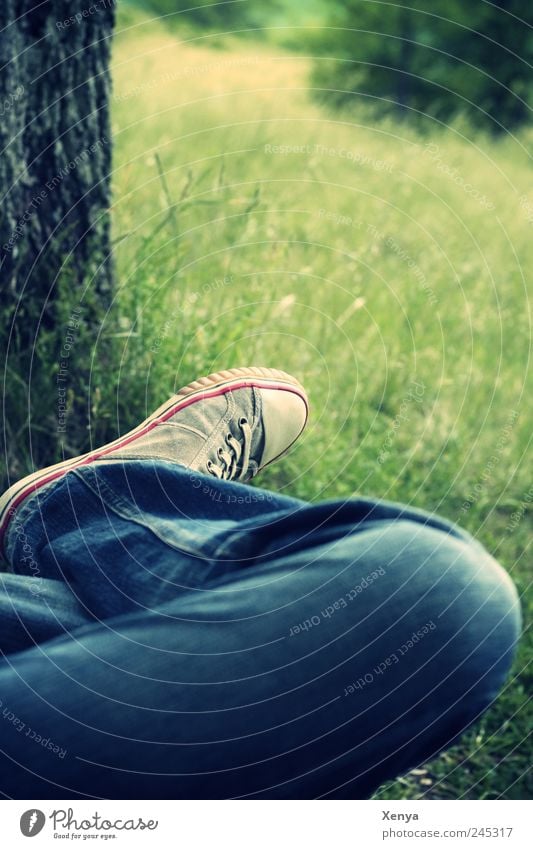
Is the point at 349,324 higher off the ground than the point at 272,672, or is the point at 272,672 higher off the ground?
the point at 349,324

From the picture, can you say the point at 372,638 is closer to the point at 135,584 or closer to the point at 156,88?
the point at 135,584

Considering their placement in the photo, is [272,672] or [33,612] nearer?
[272,672]

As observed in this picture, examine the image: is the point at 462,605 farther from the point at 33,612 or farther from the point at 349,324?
the point at 349,324

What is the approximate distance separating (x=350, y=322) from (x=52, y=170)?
3.06 ft

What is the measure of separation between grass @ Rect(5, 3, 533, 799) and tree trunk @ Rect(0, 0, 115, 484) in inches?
3.9

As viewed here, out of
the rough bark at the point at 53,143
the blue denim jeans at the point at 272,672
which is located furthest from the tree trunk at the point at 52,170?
the blue denim jeans at the point at 272,672

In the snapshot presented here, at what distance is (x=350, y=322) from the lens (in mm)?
2426

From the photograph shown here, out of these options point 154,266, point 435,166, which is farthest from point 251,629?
point 435,166

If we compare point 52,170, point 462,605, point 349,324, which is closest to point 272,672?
point 462,605

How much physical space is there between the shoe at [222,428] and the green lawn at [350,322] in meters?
0.21

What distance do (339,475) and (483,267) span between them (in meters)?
→ 1.45

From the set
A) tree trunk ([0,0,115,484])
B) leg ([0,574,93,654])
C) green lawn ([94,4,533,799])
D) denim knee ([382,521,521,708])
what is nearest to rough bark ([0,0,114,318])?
tree trunk ([0,0,115,484])

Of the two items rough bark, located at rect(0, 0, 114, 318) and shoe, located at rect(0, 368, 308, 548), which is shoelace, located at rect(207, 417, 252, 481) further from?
rough bark, located at rect(0, 0, 114, 318)

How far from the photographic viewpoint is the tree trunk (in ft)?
5.60
